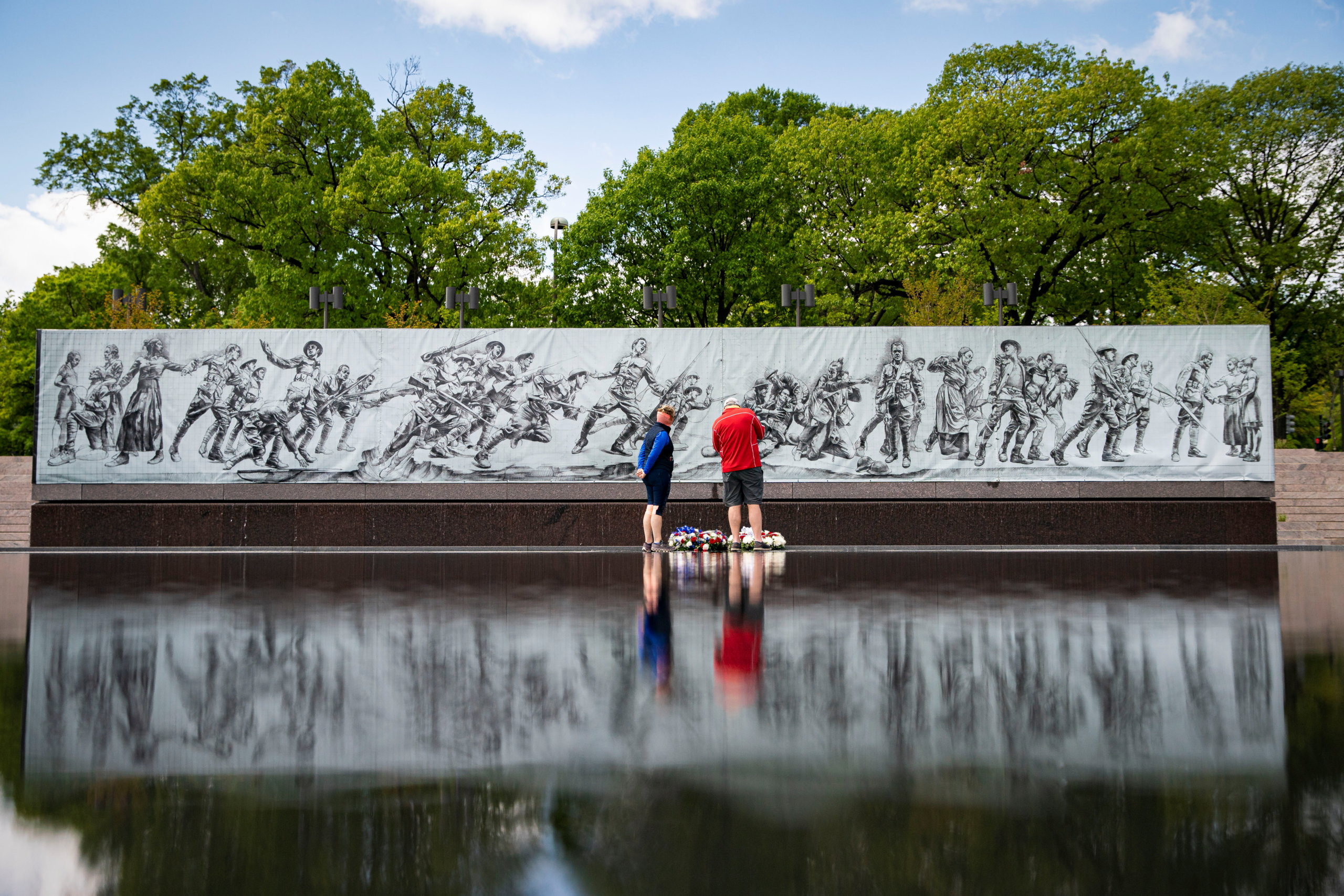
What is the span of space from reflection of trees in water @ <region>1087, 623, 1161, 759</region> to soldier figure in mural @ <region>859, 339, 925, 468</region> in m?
9.05

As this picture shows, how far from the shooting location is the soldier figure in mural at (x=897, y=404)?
1502 centimetres

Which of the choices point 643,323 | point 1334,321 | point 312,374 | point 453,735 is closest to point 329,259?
point 643,323

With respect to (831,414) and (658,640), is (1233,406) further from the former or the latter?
(658,640)

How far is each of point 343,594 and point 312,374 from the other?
7.60 m

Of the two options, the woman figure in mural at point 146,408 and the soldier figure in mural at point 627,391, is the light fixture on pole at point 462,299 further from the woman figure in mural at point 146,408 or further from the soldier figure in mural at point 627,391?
the soldier figure in mural at point 627,391

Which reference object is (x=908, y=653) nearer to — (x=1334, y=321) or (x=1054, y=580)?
(x=1054, y=580)

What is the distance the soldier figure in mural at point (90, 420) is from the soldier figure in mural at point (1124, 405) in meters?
15.0

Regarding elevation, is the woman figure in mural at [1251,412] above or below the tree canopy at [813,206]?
below

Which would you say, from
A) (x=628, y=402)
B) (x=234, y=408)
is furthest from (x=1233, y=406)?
(x=234, y=408)

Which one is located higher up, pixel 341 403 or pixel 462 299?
pixel 462 299

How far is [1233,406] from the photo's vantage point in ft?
49.7

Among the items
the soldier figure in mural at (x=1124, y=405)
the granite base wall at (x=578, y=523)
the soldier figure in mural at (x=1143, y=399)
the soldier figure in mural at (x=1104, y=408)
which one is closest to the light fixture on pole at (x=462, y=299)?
the granite base wall at (x=578, y=523)

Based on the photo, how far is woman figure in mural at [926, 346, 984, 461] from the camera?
15031mm

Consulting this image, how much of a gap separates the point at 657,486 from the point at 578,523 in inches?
80.7
